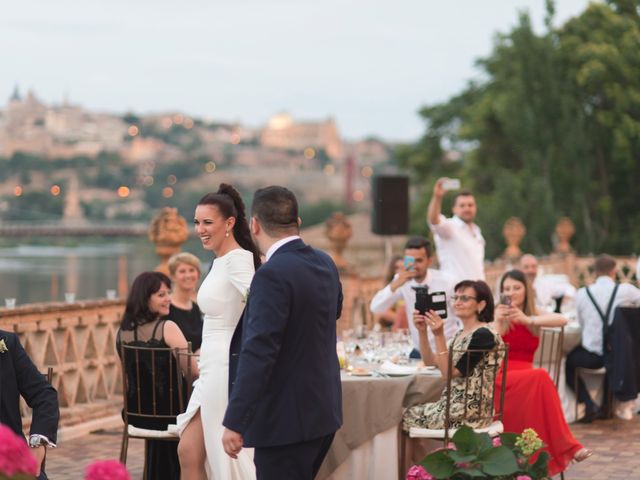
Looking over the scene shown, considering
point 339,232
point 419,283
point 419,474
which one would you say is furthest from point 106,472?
point 339,232

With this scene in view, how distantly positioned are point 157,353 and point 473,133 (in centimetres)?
2587

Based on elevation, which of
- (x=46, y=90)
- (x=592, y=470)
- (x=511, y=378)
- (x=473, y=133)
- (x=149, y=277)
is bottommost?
(x=592, y=470)

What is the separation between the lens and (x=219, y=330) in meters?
4.08

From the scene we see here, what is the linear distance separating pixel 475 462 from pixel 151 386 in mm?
1887

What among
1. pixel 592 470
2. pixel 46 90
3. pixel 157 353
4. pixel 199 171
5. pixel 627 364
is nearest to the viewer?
pixel 157 353

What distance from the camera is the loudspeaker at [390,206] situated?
1262cm

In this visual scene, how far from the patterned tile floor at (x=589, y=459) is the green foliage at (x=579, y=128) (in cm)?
1542

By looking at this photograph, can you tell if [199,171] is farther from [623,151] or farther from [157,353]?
[157,353]

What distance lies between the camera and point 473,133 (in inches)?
1192

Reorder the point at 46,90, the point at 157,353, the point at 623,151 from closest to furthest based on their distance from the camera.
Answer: the point at 157,353, the point at 623,151, the point at 46,90

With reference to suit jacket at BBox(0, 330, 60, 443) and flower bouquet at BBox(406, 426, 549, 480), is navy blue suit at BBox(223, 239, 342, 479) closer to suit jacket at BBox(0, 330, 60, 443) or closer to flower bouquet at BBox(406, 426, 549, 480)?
flower bouquet at BBox(406, 426, 549, 480)

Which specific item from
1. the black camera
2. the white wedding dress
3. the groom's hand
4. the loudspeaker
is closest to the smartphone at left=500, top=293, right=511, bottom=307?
the black camera

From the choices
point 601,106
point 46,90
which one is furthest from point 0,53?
point 601,106

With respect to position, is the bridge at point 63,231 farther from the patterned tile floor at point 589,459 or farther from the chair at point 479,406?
the chair at point 479,406
